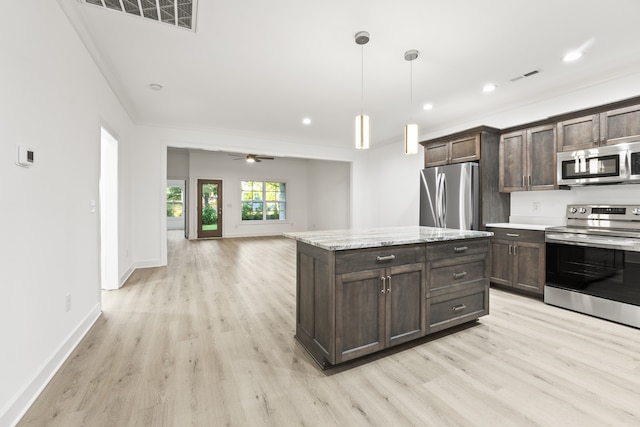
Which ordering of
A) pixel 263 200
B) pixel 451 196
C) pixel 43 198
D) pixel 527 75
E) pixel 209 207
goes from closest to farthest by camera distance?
1. pixel 43 198
2. pixel 527 75
3. pixel 451 196
4. pixel 209 207
5. pixel 263 200

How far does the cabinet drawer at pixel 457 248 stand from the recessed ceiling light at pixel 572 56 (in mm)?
2074

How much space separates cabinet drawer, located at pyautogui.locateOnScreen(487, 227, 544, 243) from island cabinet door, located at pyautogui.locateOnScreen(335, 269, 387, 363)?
2507 mm

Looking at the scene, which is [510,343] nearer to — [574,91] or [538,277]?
[538,277]

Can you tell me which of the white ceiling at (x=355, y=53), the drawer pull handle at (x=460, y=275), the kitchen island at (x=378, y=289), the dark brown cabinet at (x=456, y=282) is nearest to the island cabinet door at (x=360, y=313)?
the kitchen island at (x=378, y=289)

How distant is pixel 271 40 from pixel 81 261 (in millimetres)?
2646

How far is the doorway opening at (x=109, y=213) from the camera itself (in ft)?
12.7

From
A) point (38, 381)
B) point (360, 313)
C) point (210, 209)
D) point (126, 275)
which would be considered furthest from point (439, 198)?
point (210, 209)

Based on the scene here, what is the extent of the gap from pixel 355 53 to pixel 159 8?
5.71 feet

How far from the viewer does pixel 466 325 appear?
277 cm

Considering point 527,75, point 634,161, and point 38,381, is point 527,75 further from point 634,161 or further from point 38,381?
point 38,381

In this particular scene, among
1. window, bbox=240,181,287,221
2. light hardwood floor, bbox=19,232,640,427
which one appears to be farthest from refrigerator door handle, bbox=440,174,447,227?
window, bbox=240,181,287,221

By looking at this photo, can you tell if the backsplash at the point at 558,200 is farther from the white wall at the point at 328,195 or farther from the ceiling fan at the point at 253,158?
the ceiling fan at the point at 253,158

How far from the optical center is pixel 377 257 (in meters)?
2.08

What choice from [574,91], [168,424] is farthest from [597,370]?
[574,91]
